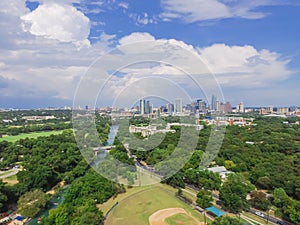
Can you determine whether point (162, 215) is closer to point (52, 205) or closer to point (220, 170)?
point (52, 205)

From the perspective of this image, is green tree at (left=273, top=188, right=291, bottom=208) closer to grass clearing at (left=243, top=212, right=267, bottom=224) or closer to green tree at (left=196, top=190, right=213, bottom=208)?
grass clearing at (left=243, top=212, right=267, bottom=224)

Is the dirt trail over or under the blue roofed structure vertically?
under

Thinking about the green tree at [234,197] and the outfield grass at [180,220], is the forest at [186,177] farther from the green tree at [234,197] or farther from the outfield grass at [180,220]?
the outfield grass at [180,220]

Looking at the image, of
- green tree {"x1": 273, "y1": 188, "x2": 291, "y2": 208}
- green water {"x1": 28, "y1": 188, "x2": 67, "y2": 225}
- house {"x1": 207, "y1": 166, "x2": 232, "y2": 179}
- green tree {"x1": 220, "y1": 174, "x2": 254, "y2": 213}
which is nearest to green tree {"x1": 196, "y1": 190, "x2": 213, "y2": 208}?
green tree {"x1": 220, "y1": 174, "x2": 254, "y2": 213}

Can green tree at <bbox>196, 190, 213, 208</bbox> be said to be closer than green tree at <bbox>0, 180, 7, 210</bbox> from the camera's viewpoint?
Yes

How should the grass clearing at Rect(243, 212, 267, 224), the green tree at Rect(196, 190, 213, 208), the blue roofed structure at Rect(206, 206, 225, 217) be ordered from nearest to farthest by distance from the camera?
the grass clearing at Rect(243, 212, 267, 224) → the blue roofed structure at Rect(206, 206, 225, 217) → the green tree at Rect(196, 190, 213, 208)

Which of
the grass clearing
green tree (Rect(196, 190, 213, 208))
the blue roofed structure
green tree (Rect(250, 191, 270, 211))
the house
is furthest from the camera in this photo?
the house

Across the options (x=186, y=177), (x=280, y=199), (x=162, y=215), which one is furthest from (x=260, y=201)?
(x=162, y=215)
